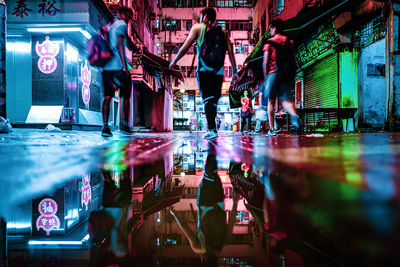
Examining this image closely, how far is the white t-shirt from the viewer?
3.93 m

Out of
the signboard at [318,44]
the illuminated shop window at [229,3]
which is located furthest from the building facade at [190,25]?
the signboard at [318,44]

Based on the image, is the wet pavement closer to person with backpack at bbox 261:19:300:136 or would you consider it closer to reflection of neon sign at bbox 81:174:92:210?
reflection of neon sign at bbox 81:174:92:210

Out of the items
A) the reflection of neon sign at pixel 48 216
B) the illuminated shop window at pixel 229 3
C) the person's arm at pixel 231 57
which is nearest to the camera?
the reflection of neon sign at pixel 48 216

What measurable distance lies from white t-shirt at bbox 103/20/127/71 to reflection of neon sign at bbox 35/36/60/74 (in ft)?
23.1

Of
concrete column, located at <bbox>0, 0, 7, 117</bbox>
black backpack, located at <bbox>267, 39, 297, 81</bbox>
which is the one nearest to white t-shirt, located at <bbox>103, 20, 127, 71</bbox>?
concrete column, located at <bbox>0, 0, 7, 117</bbox>

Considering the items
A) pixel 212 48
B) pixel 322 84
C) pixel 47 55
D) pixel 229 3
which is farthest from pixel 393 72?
pixel 229 3

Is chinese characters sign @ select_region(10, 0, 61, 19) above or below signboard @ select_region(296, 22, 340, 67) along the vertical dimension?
above

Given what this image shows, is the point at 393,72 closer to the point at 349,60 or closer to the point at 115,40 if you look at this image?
the point at 349,60

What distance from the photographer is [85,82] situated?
10.8 metres

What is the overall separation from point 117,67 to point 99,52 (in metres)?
0.36

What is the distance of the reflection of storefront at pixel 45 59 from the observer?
29.7ft

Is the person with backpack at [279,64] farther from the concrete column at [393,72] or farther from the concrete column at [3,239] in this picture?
the concrete column at [3,239]

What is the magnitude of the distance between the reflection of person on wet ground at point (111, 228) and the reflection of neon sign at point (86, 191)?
49 millimetres

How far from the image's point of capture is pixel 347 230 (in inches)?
15.1
